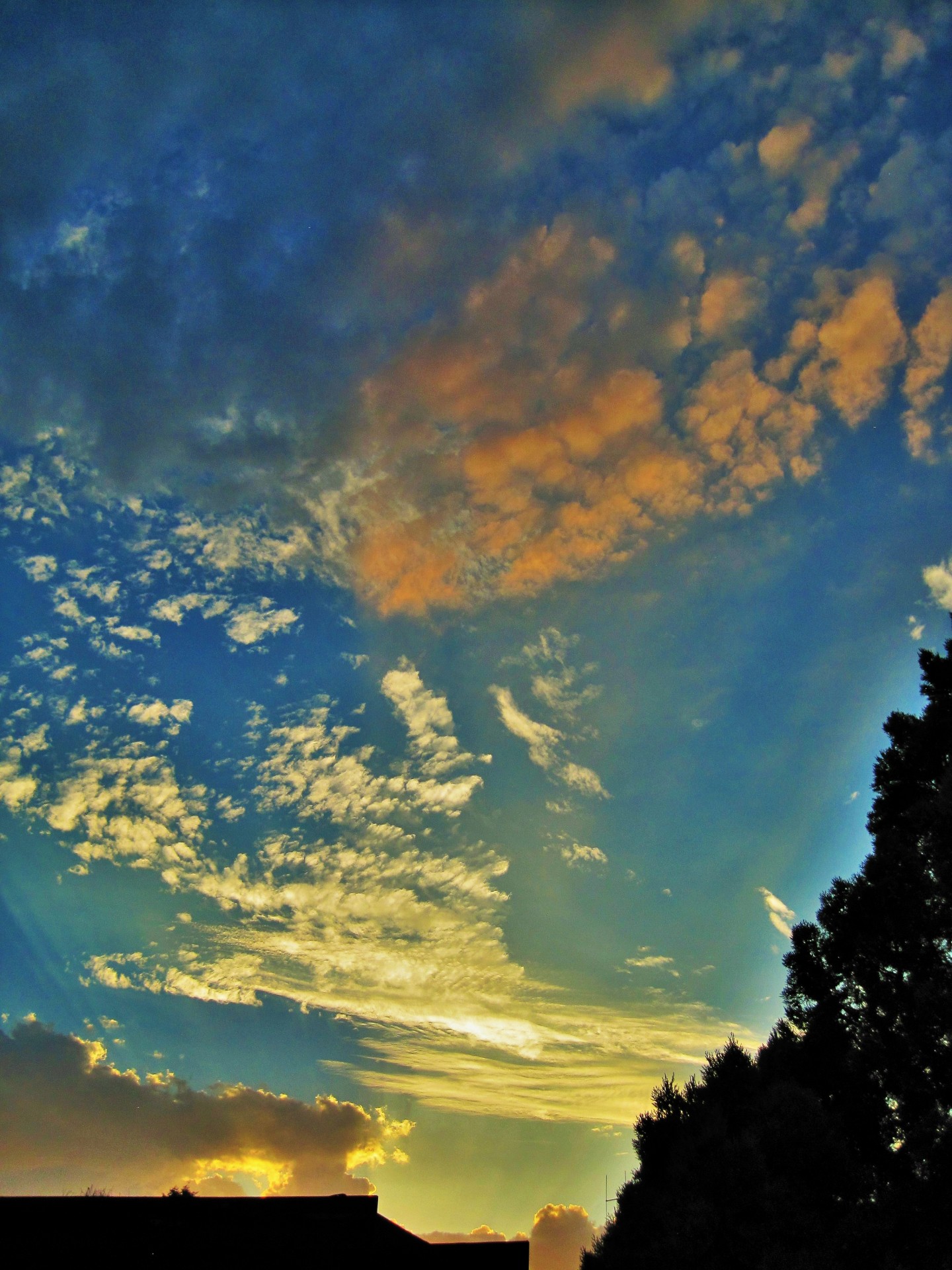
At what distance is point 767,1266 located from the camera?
70.6 feet

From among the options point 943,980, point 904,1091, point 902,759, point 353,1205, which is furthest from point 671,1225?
point 902,759

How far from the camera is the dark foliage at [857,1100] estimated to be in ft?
68.0

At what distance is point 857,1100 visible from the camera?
24219mm

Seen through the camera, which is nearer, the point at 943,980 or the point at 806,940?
the point at 943,980

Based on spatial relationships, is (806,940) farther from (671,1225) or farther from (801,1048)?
(671,1225)

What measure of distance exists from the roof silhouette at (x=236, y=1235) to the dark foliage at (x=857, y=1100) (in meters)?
8.50

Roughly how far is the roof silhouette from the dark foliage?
335 inches

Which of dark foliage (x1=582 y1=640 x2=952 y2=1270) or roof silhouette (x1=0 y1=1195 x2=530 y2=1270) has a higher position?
dark foliage (x1=582 y1=640 x2=952 y2=1270)

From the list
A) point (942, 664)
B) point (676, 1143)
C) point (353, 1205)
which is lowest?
point (353, 1205)

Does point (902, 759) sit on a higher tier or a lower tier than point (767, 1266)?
higher

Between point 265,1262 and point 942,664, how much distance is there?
31690mm

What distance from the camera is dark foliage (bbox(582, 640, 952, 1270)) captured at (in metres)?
20.7

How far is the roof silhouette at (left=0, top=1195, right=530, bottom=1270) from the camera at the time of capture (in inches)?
845

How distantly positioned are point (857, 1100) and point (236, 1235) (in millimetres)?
21897
